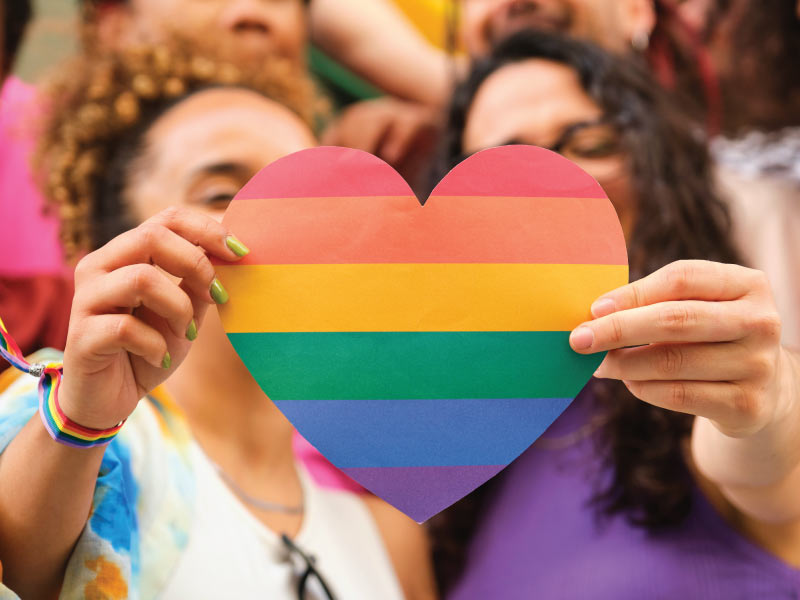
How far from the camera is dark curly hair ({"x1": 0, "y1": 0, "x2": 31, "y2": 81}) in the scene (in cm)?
116

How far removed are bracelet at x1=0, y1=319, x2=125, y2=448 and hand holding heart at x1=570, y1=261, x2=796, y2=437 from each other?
39 cm

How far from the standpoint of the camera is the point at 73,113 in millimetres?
1177

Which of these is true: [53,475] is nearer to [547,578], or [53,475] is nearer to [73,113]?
[547,578]

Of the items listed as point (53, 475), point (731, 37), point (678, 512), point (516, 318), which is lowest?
point (53, 475)

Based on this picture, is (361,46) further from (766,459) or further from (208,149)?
(766,459)

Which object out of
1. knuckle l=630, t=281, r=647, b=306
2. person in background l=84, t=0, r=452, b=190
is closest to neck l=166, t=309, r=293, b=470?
knuckle l=630, t=281, r=647, b=306

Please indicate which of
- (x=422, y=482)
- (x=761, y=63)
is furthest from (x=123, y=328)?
(x=761, y=63)

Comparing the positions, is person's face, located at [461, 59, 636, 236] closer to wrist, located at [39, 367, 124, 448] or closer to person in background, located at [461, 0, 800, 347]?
person in background, located at [461, 0, 800, 347]

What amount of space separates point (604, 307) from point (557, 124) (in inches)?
25.3

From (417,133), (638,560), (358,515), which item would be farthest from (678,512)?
(417,133)

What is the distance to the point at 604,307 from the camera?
0.58 meters

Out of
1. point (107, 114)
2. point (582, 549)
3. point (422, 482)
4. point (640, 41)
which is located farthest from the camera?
point (640, 41)

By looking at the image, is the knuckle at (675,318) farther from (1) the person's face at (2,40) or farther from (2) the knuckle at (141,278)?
(1) the person's face at (2,40)

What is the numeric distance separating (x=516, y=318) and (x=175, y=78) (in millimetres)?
798
